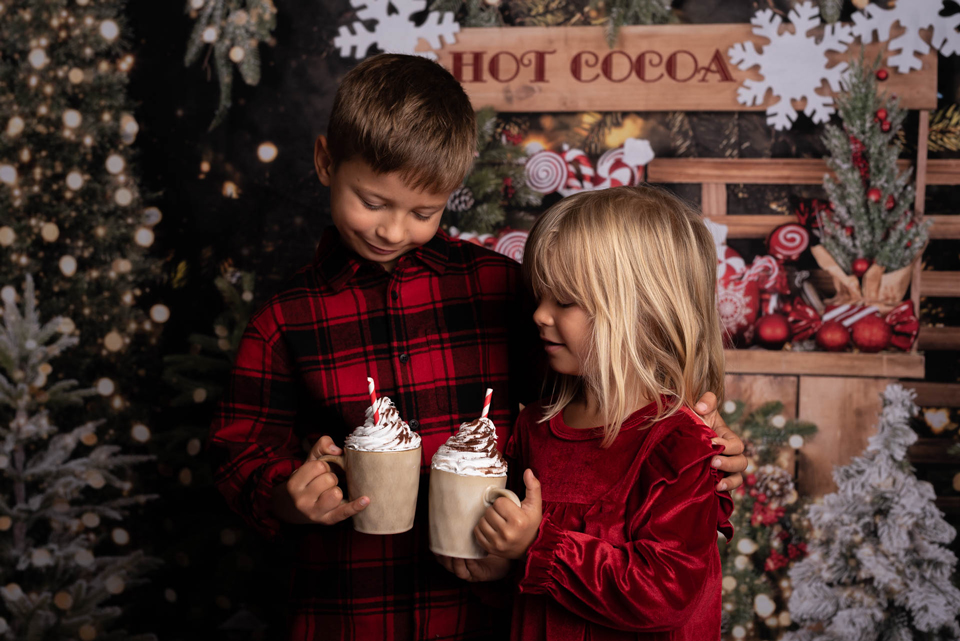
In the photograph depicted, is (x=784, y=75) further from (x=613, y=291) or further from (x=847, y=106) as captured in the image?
(x=613, y=291)

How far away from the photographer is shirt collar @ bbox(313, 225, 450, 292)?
128 centimetres

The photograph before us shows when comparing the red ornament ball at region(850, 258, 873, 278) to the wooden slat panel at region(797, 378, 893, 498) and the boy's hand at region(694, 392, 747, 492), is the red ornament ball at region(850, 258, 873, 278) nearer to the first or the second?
the wooden slat panel at region(797, 378, 893, 498)

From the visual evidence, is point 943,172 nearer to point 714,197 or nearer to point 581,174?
point 714,197

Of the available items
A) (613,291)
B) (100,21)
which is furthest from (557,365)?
(100,21)

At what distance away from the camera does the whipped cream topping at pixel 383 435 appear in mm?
1033

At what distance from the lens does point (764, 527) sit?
1.91m

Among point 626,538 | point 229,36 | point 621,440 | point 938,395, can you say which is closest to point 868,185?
point 938,395

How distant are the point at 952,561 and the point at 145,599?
204 cm

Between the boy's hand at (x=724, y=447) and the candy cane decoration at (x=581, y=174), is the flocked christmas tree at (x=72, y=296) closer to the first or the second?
the candy cane decoration at (x=581, y=174)

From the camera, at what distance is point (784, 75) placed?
6.10 ft

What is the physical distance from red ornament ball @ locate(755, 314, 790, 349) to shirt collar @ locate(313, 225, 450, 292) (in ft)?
3.05

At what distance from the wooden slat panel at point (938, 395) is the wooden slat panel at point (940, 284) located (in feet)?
0.72

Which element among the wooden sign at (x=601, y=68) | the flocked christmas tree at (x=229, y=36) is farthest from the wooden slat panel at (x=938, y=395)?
the flocked christmas tree at (x=229, y=36)

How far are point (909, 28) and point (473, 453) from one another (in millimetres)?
1566
